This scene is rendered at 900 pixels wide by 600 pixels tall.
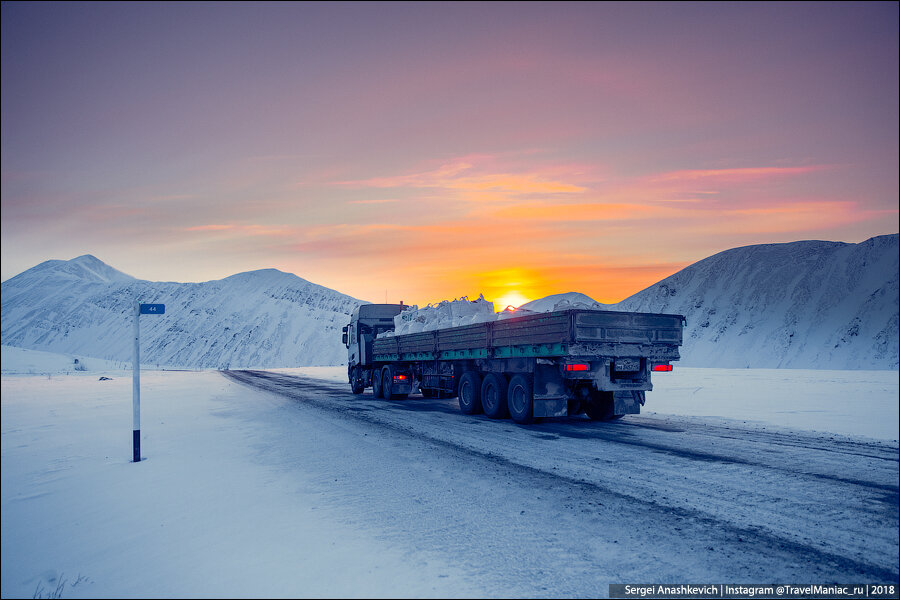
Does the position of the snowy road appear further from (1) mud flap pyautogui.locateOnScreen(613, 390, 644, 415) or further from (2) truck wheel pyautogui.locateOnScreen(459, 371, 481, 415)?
(2) truck wheel pyautogui.locateOnScreen(459, 371, 481, 415)

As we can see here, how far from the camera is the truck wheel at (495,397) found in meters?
14.8

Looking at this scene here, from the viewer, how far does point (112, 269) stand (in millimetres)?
161375

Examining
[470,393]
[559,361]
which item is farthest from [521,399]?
[470,393]

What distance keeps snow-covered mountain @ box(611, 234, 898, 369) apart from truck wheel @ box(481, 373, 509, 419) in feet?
161

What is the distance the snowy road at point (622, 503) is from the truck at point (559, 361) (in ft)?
4.67

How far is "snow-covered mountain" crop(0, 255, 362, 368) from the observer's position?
351 ft

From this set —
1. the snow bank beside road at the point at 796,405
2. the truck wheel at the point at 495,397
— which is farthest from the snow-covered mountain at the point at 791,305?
the truck wheel at the point at 495,397

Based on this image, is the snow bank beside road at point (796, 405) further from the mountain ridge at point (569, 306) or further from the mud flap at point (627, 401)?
the mountain ridge at point (569, 306)

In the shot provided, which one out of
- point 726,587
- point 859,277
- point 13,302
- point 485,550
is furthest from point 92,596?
point 13,302

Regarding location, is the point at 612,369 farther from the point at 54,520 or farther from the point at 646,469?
the point at 54,520

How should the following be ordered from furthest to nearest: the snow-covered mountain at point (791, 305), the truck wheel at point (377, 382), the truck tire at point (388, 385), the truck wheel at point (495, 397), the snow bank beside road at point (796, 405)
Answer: the snow-covered mountain at point (791, 305) < the truck wheel at point (377, 382) < the truck tire at point (388, 385) < the truck wheel at point (495, 397) < the snow bank beside road at point (796, 405)

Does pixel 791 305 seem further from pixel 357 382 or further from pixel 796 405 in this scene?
pixel 357 382

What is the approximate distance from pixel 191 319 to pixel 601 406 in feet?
388

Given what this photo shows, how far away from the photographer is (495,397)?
15.0 metres
